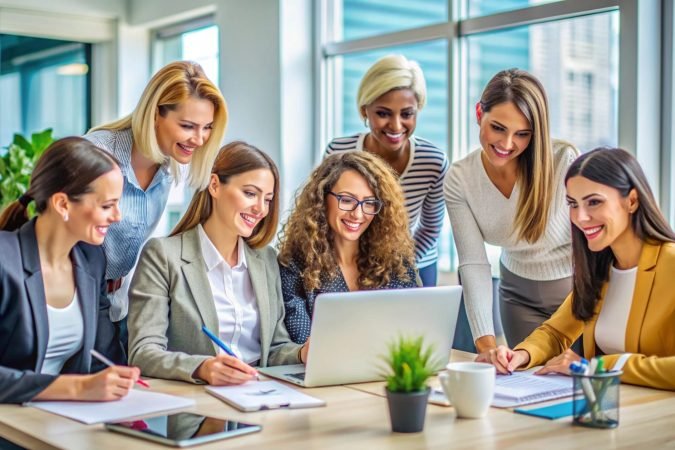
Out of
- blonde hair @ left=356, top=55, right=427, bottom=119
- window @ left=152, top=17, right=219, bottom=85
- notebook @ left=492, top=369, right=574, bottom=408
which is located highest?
window @ left=152, top=17, right=219, bottom=85

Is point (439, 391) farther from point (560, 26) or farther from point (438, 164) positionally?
point (560, 26)

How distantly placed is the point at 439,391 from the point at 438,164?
1368mm

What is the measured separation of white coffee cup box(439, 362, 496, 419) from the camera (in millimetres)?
1701

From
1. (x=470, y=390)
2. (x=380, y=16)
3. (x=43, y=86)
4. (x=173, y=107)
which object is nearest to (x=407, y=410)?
(x=470, y=390)

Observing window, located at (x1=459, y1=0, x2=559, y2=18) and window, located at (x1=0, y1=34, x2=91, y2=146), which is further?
window, located at (x1=0, y1=34, x2=91, y2=146)

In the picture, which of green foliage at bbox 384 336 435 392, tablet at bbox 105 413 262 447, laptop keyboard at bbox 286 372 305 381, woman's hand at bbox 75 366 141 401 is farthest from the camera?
laptop keyboard at bbox 286 372 305 381

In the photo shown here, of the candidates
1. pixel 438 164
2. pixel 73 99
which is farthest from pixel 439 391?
pixel 73 99

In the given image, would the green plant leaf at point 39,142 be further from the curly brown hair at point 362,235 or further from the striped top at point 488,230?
the striped top at point 488,230

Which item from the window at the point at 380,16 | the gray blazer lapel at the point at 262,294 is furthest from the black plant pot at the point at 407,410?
the window at the point at 380,16

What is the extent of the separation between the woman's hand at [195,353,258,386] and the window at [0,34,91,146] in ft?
13.3

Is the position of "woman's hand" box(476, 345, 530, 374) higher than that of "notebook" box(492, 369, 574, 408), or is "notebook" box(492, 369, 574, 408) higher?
"woman's hand" box(476, 345, 530, 374)

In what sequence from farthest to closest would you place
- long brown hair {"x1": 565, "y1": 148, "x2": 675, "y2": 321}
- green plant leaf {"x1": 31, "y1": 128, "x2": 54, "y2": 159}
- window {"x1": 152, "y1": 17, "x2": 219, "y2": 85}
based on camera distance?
window {"x1": 152, "y1": 17, "x2": 219, "y2": 85} < green plant leaf {"x1": 31, "y1": 128, "x2": 54, "y2": 159} < long brown hair {"x1": 565, "y1": 148, "x2": 675, "y2": 321}

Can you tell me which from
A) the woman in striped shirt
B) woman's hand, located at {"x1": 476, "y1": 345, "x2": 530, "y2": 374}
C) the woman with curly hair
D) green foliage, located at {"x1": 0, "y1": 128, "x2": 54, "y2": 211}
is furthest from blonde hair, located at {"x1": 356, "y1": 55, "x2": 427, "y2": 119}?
green foliage, located at {"x1": 0, "y1": 128, "x2": 54, "y2": 211}

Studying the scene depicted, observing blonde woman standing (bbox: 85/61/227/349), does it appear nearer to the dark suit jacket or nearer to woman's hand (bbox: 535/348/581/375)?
the dark suit jacket
